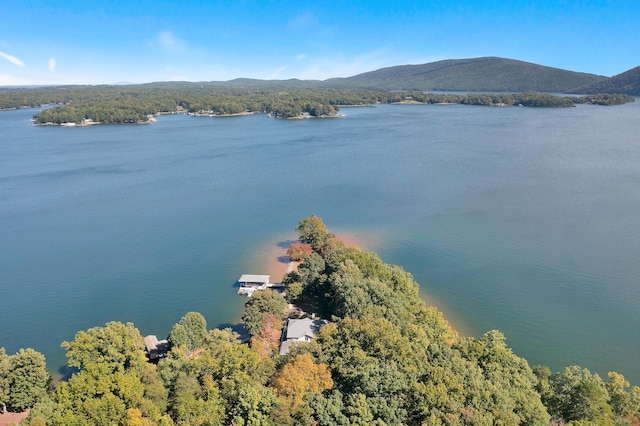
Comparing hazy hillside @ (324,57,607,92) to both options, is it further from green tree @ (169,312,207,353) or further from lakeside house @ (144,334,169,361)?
lakeside house @ (144,334,169,361)

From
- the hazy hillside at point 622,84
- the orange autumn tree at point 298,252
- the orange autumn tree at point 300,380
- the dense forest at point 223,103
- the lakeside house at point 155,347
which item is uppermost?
the hazy hillside at point 622,84

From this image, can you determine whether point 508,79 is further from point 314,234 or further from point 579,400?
point 579,400

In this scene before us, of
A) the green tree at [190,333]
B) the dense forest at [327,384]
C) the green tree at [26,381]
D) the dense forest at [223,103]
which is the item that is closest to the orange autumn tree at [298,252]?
the green tree at [190,333]

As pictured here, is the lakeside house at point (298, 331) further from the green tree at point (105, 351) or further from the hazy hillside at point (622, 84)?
the hazy hillside at point (622, 84)

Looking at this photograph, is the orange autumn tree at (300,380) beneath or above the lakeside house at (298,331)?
above

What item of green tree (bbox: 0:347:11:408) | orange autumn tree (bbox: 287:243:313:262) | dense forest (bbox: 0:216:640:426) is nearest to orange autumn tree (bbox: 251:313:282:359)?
dense forest (bbox: 0:216:640:426)

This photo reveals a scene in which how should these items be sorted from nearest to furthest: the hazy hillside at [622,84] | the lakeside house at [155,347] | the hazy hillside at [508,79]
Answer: the lakeside house at [155,347]
the hazy hillside at [622,84]
the hazy hillside at [508,79]

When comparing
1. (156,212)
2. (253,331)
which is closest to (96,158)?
(156,212)

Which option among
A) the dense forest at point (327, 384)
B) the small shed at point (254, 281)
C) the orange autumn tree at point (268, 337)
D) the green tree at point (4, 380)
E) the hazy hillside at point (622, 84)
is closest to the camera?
the dense forest at point (327, 384)
